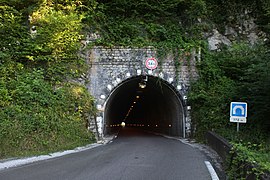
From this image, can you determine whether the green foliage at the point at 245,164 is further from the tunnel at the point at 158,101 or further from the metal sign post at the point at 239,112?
the tunnel at the point at 158,101

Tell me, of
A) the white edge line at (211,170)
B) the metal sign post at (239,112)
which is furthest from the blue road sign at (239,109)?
the white edge line at (211,170)

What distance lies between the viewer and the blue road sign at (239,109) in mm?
10679

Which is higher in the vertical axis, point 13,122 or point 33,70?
point 33,70

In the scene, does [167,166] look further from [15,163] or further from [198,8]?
[198,8]

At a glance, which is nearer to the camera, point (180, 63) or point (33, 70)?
point (33, 70)

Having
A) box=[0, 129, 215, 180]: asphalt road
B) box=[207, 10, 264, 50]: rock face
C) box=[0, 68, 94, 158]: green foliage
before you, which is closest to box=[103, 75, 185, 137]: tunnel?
box=[0, 68, 94, 158]: green foliage

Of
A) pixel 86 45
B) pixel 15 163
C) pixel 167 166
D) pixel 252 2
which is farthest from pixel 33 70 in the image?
pixel 252 2

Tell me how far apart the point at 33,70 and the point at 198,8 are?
1117 cm

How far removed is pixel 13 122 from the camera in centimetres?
1161

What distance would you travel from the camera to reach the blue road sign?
35.0ft

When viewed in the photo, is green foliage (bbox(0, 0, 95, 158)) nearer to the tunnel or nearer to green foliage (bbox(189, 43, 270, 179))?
the tunnel

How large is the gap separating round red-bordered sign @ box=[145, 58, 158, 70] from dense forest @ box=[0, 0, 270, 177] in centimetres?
56

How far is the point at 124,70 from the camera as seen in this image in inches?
692

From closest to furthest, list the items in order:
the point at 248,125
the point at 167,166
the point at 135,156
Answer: the point at 167,166 → the point at 135,156 → the point at 248,125
